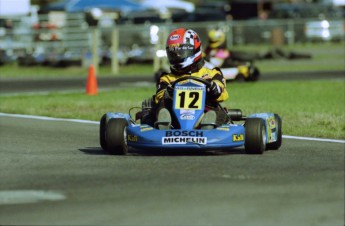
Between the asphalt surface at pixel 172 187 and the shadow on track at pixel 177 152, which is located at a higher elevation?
the asphalt surface at pixel 172 187

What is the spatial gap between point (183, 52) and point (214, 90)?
629 mm

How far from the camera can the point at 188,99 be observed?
11.1 metres

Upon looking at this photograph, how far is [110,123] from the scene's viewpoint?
1105 centimetres

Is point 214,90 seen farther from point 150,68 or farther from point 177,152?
point 150,68

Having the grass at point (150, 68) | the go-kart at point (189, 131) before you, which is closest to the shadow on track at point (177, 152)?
the go-kart at point (189, 131)

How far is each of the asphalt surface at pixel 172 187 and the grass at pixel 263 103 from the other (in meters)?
2.41

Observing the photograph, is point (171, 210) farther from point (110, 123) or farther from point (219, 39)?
point (219, 39)

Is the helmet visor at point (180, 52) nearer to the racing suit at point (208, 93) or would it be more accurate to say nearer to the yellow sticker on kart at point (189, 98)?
the racing suit at point (208, 93)

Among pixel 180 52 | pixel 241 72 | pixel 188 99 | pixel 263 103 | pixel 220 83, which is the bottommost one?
pixel 241 72

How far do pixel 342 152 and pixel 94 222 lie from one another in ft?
14.9

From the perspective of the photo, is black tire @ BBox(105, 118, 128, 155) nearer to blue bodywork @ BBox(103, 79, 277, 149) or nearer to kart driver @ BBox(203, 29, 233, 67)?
blue bodywork @ BBox(103, 79, 277, 149)

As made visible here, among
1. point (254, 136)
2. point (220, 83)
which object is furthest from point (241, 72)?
point (254, 136)

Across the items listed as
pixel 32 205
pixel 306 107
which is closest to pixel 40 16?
pixel 306 107

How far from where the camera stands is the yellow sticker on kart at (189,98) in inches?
435
